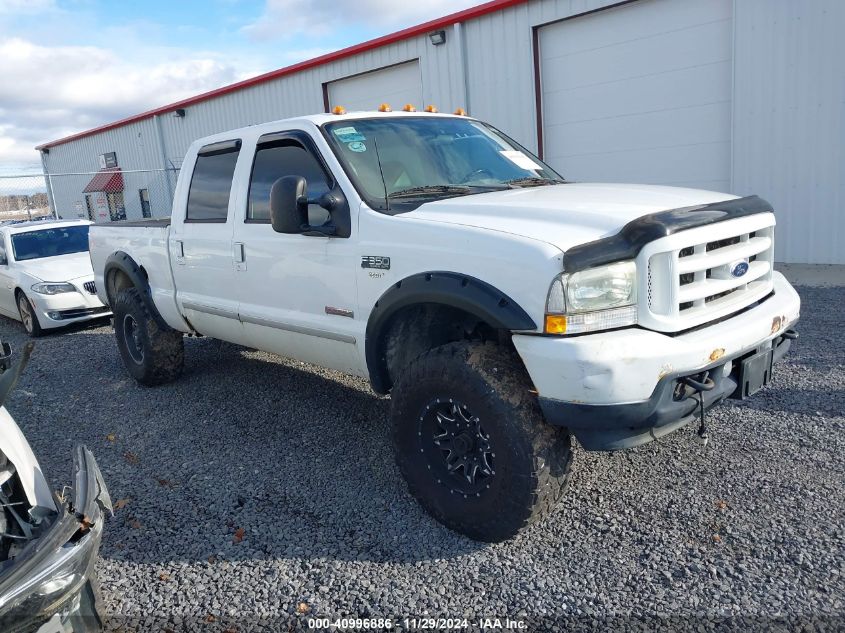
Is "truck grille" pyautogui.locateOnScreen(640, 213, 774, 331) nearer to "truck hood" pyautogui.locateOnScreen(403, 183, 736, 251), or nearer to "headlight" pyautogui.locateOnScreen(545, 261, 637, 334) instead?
"headlight" pyautogui.locateOnScreen(545, 261, 637, 334)

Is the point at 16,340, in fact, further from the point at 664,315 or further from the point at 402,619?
the point at 664,315

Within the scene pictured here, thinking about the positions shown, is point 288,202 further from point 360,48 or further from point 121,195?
point 121,195

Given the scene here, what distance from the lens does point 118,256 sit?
606 cm

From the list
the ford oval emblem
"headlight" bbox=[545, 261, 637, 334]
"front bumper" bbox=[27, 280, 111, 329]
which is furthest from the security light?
"headlight" bbox=[545, 261, 637, 334]

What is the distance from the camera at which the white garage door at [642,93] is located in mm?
9531

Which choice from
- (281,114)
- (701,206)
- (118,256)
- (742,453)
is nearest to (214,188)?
(118,256)

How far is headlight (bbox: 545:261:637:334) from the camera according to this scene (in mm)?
2734

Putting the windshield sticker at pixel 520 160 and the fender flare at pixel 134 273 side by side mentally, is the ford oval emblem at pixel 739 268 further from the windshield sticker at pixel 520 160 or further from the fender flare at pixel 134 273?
the fender flare at pixel 134 273

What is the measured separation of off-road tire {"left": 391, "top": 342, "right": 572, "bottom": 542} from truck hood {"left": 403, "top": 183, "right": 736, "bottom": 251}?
572mm

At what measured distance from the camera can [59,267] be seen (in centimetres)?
901

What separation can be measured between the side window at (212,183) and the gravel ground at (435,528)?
1518 mm

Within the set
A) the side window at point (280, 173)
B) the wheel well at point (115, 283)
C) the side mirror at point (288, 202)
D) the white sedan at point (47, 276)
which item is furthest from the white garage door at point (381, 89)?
the side mirror at point (288, 202)

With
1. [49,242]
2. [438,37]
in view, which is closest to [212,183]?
[49,242]

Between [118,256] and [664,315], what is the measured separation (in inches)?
193
